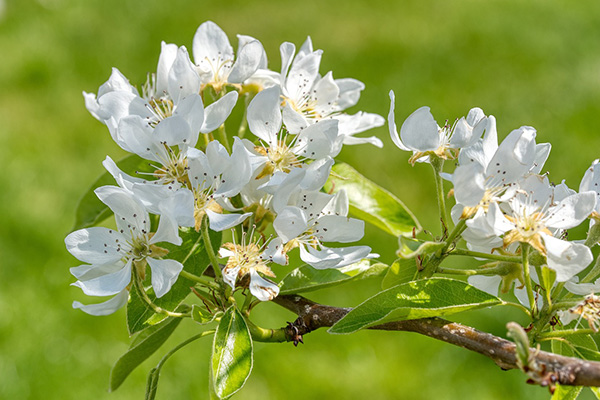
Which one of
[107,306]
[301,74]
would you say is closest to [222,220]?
[107,306]

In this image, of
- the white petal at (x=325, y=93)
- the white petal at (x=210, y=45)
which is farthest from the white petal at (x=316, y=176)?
the white petal at (x=210, y=45)

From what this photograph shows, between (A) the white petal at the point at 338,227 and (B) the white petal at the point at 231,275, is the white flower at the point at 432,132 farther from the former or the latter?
(B) the white petal at the point at 231,275

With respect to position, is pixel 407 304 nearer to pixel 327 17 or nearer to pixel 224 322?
pixel 224 322

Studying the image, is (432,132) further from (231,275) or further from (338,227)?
(231,275)

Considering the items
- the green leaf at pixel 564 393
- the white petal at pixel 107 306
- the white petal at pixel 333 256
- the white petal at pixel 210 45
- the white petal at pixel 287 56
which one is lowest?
the white petal at pixel 107 306

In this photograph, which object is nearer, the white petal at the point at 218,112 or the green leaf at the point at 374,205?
the white petal at the point at 218,112

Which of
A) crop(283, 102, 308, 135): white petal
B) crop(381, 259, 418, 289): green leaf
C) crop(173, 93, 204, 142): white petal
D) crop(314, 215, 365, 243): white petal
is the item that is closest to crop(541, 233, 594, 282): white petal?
crop(381, 259, 418, 289): green leaf

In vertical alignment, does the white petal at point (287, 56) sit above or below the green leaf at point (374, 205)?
above
